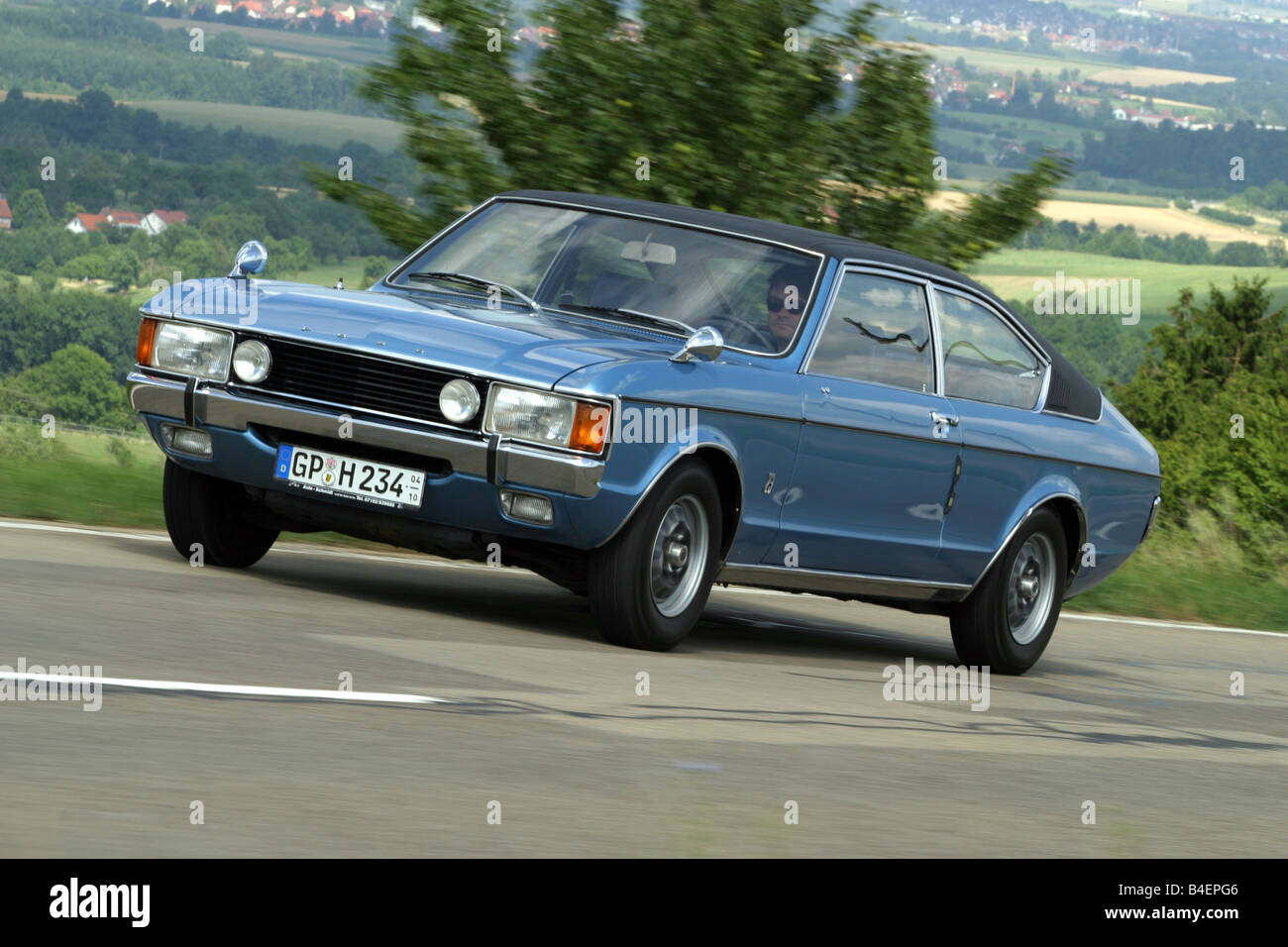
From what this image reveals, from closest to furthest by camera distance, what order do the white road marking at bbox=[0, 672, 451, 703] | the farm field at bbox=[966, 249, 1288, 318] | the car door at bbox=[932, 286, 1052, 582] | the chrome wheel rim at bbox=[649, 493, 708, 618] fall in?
the white road marking at bbox=[0, 672, 451, 703], the chrome wheel rim at bbox=[649, 493, 708, 618], the car door at bbox=[932, 286, 1052, 582], the farm field at bbox=[966, 249, 1288, 318]

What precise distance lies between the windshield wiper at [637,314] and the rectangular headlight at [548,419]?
1155 mm

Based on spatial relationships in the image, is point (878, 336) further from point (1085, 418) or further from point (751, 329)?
point (1085, 418)

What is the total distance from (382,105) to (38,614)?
426 inches

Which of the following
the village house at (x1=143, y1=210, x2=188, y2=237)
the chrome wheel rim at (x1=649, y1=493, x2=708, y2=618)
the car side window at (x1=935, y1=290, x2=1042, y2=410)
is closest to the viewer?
the chrome wheel rim at (x1=649, y1=493, x2=708, y2=618)

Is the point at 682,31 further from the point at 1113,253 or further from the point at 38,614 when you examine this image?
the point at 1113,253

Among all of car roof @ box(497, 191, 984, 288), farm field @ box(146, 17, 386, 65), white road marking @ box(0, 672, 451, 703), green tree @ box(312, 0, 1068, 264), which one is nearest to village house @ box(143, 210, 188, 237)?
green tree @ box(312, 0, 1068, 264)

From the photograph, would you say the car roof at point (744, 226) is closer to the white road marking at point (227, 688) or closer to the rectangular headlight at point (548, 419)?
the rectangular headlight at point (548, 419)

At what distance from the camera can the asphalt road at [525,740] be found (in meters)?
4.31

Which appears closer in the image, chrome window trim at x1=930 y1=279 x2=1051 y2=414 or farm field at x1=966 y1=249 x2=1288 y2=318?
chrome window trim at x1=930 y1=279 x2=1051 y2=414

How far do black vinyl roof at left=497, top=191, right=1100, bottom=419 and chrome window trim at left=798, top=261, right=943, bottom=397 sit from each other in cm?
5

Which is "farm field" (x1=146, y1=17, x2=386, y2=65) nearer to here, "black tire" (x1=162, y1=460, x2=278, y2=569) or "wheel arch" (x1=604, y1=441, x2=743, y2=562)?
"black tire" (x1=162, y1=460, x2=278, y2=569)

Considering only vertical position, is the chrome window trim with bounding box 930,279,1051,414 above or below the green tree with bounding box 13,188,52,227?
above

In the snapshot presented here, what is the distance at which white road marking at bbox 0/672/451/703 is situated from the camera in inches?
214

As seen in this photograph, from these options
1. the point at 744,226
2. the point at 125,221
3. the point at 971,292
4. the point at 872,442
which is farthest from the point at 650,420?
the point at 125,221
